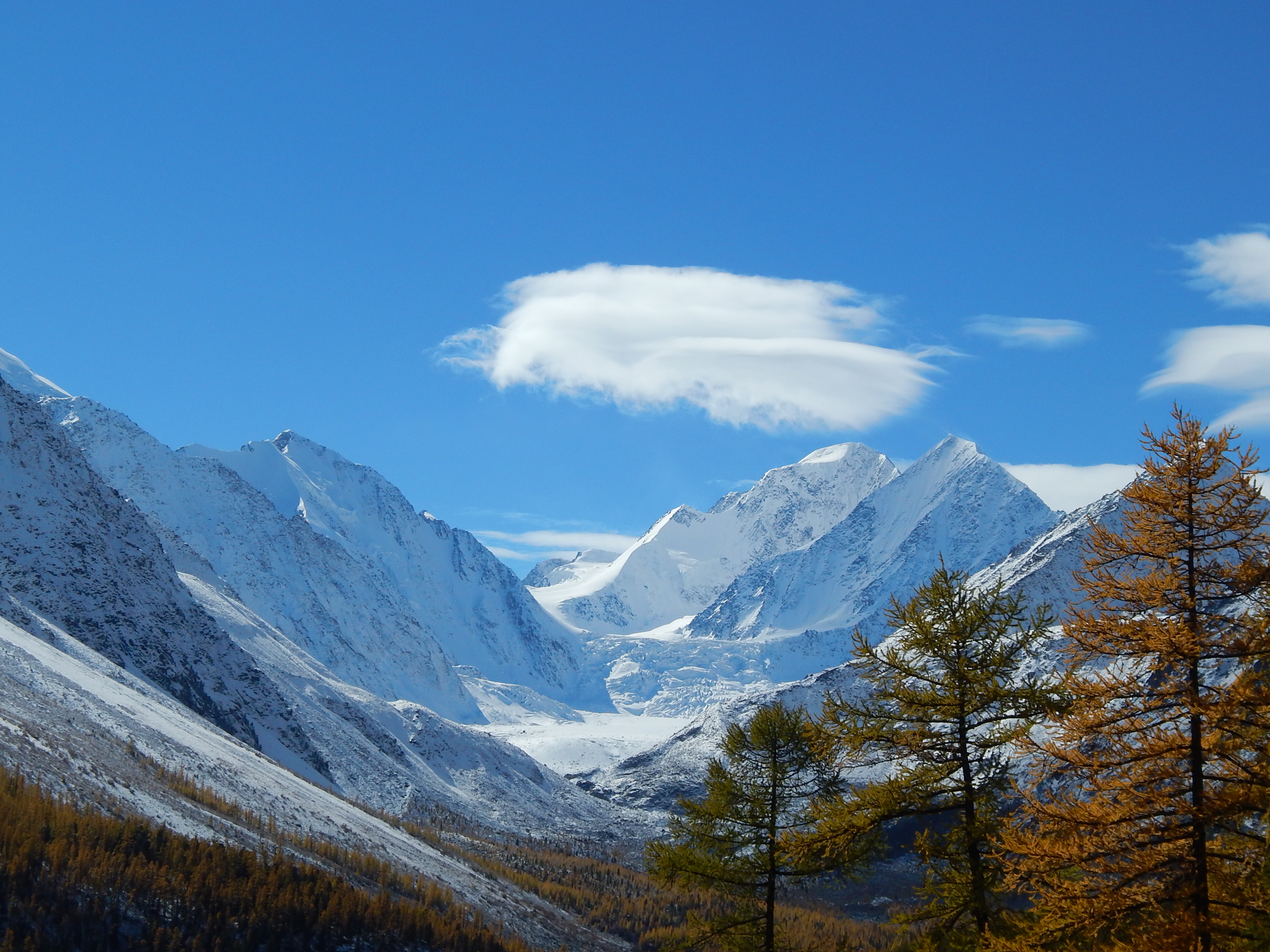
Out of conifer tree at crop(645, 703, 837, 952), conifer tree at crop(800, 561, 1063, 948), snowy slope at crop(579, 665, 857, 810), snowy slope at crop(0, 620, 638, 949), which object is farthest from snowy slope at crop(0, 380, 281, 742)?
snowy slope at crop(579, 665, 857, 810)

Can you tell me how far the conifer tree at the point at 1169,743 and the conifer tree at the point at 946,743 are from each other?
2.36 metres

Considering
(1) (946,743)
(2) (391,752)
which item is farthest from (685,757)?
(1) (946,743)

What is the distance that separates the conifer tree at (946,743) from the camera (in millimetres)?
13828

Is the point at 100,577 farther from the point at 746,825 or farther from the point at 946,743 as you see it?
the point at 946,743

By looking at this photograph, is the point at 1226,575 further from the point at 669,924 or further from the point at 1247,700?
the point at 669,924

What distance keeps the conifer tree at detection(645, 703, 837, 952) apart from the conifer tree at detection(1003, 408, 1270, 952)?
29.4 ft

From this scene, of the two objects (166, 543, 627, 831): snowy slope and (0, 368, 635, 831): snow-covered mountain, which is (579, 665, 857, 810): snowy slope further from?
(0, 368, 635, 831): snow-covered mountain

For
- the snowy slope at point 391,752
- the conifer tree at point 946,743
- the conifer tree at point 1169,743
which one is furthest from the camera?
the snowy slope at point 391,752

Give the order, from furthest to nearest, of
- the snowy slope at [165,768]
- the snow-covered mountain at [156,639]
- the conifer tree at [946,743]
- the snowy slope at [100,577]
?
the snowy slope at [100,577]
the snow-covered mountain at [156,639]
the snowy slope at [165,768]
the conifer tree at [946,743]

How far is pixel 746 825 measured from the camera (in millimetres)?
20719

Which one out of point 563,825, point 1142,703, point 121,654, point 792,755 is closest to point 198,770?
point 792,755

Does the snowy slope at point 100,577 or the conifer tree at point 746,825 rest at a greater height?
the snowy slope at point 100,577

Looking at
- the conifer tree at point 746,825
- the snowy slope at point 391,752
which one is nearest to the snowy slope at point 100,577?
the snowy slope at point 391,752

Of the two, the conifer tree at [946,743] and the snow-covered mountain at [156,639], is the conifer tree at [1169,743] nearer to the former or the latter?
the conifer tree at [946,743]
